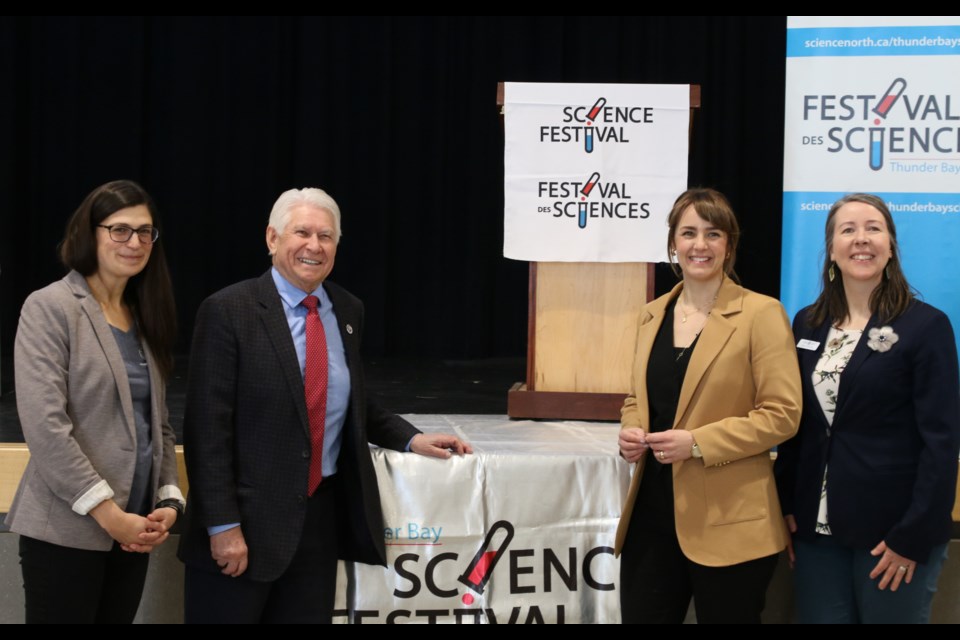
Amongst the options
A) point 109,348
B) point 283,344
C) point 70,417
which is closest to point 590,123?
point 283,344

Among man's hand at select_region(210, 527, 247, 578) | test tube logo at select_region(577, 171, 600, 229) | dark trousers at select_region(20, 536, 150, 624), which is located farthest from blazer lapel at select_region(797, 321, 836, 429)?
dark trousers at select_region(20, 536, 150, 624)

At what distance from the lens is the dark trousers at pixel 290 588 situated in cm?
210

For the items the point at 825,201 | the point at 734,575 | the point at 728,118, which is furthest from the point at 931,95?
the point at 728,118

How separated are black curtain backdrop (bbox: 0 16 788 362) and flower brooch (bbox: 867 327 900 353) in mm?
4417

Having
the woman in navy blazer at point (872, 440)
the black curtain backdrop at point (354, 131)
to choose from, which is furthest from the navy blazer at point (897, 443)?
the black curtain backdrop at point (354, 131)

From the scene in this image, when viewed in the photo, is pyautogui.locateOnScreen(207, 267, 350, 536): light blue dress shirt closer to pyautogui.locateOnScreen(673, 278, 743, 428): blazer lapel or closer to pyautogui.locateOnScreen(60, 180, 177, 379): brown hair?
pyautogui.locateOnScreen(60, 180, 177, 379): brown hair

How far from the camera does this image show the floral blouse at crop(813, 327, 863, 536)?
6.93ft

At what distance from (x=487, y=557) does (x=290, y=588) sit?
61 cm

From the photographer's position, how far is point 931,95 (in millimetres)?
3023

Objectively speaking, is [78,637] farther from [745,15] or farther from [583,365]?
[745,15]

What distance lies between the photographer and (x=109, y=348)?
2012mm

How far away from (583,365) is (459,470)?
741mm

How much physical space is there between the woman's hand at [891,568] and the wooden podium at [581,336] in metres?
1.17

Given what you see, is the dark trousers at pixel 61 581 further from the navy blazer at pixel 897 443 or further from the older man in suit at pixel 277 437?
the navy blazer at pixel 897 443
